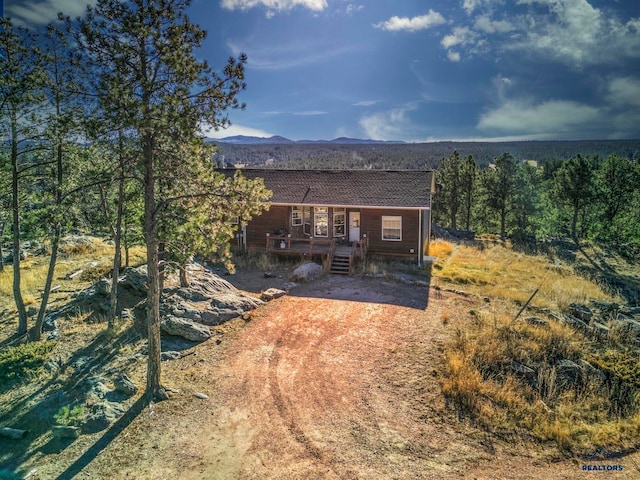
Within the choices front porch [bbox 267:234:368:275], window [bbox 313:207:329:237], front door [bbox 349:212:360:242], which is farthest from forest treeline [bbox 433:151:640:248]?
front porch [bbox 267:234:368:275]

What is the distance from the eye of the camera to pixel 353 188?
2428 cm

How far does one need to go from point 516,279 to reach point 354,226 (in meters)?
9.12

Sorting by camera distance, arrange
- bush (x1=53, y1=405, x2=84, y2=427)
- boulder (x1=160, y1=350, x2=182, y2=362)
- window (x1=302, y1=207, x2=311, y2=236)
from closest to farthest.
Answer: bush (x1=53, y1=405, x2=84, y2=427), boulder (x1=160, y1=350, x2=182, y2=362), window (x1=302, y1=207, x2=311, y2=236)

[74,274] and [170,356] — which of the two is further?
[74,274]

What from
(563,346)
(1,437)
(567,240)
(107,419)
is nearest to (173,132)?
(107,419)

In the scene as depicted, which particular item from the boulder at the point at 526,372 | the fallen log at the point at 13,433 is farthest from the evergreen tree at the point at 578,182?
the fallen log at the point at 13,433

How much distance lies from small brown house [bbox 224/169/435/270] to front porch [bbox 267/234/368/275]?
60 mm

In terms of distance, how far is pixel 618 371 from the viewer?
34.7ft

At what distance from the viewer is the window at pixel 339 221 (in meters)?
23.8

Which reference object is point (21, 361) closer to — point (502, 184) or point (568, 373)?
point (568, 373)

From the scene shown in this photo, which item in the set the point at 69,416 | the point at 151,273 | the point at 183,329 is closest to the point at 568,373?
the point at 151,273

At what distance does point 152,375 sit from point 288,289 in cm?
890

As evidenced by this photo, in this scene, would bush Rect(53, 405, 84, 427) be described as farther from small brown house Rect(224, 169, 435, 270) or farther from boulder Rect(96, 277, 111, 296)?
small brown house Rect(224, 169, 435, 270)

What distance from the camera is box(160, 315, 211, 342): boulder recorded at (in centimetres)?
1220
